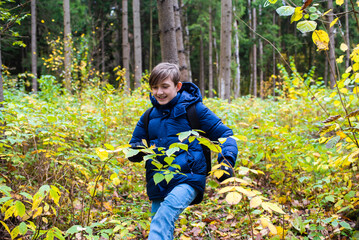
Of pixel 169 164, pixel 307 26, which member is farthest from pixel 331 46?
pixel 169 164

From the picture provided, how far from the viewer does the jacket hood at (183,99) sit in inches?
86.2

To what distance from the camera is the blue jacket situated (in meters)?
1.99

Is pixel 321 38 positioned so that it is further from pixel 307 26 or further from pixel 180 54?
pixel 180 54

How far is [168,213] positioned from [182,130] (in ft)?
2.19

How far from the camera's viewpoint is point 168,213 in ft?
5.84

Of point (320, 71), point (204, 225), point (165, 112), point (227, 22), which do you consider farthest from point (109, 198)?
point (320, 71)

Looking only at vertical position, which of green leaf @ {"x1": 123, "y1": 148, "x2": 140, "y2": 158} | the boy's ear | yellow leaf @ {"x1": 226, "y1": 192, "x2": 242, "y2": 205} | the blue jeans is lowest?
the blue jeans

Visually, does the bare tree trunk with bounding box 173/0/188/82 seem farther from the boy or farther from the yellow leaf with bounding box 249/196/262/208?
the yellow leaf with bounding box 249/196/262/208

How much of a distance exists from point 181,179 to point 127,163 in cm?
244

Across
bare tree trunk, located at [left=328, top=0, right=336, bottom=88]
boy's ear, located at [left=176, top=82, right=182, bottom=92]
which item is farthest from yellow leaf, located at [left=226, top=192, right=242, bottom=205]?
boy's ear, located at [left=176, top=82, right=182, bottom=92]

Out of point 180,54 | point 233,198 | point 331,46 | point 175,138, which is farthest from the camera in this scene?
point 180,54

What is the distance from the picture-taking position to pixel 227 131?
2.14 metres

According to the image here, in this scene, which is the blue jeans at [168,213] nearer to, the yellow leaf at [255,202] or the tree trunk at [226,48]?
the yellow leaf at [255,202]

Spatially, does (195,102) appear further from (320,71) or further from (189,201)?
(320,71)
